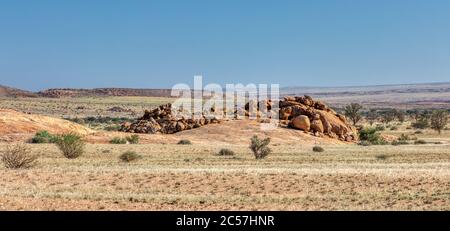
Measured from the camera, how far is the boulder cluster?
56938 mm

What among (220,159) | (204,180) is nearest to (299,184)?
(204,180)

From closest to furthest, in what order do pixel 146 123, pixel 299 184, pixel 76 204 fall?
1. pixel 76 204
2. pixel 299 184
3. pixel 146 123

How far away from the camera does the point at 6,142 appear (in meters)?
43.9

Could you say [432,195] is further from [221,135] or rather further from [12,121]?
[12,121]

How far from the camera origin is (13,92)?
186m

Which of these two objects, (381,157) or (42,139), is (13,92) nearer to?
(42,139)

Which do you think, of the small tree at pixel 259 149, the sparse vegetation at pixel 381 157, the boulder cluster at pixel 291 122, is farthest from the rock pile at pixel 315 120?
the small tree at pixel 259 149

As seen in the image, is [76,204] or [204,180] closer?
[76,204]

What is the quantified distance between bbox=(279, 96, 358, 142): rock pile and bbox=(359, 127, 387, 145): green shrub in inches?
26.6

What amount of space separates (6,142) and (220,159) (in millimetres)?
18394

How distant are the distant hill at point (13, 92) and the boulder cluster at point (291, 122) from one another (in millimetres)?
128231

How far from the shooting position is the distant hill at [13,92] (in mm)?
178375

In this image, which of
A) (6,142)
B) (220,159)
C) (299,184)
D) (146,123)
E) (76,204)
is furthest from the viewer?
(146,123)

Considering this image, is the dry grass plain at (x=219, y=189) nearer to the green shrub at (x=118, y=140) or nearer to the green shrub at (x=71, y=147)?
the green shrub at (x=71, y=147)
